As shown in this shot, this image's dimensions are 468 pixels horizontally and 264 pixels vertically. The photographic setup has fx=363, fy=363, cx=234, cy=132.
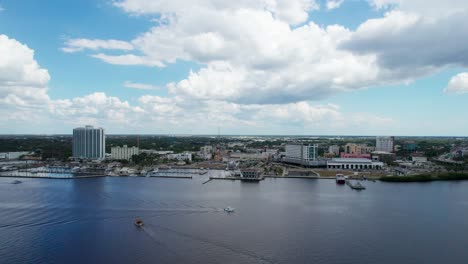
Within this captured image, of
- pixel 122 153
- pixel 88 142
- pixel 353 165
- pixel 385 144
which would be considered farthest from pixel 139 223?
pixel 385 144

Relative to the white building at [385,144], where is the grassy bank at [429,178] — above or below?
below

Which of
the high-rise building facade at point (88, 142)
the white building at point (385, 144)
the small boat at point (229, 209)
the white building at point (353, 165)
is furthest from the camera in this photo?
the white building at point (385, 144)

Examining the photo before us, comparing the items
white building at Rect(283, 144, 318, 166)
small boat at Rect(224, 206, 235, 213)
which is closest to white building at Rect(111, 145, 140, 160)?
white building at Rect(283, 144, 318, 166)

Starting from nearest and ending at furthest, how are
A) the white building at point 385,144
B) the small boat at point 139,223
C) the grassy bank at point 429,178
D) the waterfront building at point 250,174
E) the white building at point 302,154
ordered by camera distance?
the small boat at point 139,223
the grassy bank at point 429,178
the waterfront building at point 250,174
the white building at point 302,154
the white building at point 385,144

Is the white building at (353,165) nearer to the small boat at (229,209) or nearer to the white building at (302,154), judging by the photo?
the white building at (302,154)

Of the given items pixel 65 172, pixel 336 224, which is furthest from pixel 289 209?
pixel 65 172

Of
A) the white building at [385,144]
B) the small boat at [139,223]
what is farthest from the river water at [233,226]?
the white building at [385,144]

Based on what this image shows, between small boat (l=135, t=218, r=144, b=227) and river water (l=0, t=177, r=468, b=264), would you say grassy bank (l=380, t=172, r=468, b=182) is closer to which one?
→ river water (l=0, t=177, r=468, b=264)

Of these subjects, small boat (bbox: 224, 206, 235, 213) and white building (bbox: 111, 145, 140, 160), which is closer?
small boat (bbox: 224, 206, 235, 213)
